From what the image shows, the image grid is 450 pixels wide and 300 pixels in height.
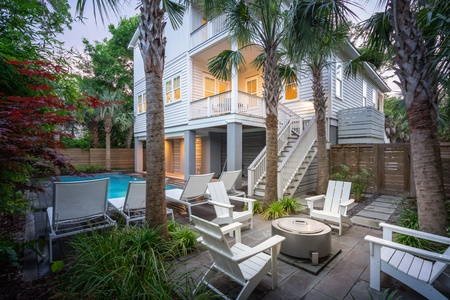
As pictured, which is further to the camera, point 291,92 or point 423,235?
point 291,92

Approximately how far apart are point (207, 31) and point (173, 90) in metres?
4.00

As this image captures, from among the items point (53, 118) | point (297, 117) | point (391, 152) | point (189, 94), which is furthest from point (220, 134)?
point (53, 118)

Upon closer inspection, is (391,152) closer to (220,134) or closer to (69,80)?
(220,134)

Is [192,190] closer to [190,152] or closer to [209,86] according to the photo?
[190,152]

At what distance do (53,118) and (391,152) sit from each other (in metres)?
10.0

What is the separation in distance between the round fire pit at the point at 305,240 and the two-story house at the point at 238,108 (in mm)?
3177

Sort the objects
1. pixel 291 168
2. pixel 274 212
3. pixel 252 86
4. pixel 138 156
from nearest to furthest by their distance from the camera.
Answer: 1. pixel 274 212
2. pixel 291 168
3. pixel 252 86
4. pixel 138 156

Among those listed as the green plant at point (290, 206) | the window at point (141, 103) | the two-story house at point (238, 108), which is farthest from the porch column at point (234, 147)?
the window at point (141, 103)

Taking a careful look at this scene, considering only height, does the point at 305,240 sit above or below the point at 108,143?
below

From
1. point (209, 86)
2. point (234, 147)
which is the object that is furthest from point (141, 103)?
point (234, 147)

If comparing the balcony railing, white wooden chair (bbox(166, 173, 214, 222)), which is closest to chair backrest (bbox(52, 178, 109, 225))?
white wooden chair (bbox(166, 173, 214, 222))

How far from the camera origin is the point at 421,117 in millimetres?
3314

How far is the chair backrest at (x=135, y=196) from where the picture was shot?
14.3 ft

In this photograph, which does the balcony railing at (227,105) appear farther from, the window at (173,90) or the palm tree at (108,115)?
the palm tree at (108,115)
